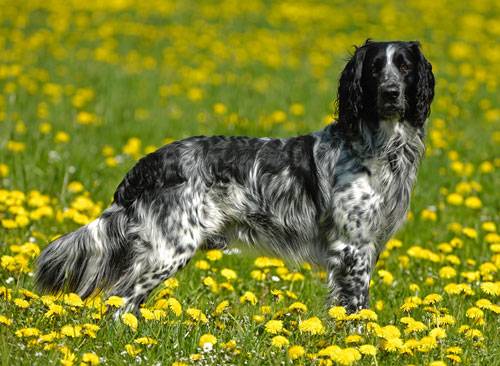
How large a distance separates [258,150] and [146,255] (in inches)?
35.1

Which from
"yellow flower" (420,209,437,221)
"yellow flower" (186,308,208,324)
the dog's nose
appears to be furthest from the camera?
"yellow flower" (420,209,437,221)

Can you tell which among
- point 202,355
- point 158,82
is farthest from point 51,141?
point 202,355

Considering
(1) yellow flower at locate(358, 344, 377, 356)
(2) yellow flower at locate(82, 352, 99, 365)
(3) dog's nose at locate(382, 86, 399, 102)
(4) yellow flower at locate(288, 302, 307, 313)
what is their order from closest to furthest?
(2) yellow flower at locate(82, 352, 99, 365) < (1) yellow flower at locate(358, 344, 377, 356) < (4) yellow flower at locate(288, 302, 307, 313) < (3) dog's nose at locate(382, 86, 399, 102)

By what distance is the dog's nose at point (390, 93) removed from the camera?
4652mm

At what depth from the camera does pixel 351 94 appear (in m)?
4.79

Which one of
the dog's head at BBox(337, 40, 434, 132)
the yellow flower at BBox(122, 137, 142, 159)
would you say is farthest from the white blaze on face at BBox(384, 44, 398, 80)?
the yellow flower at BBox(122, 137, 142, 159)

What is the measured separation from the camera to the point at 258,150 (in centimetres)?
499

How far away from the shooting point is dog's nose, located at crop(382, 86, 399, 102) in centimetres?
465

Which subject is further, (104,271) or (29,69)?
(29,69)

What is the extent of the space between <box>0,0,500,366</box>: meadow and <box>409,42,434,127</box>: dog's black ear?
2.68 ft

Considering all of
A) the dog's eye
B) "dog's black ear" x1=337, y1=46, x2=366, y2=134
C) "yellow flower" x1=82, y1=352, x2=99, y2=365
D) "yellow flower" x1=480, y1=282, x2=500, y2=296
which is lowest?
"yellow flower" x1=480, y1=282, x2=500, y2=296

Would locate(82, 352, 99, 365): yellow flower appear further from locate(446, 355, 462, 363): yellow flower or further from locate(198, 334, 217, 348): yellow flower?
locate(446, 355, 462, 363): yellow flower

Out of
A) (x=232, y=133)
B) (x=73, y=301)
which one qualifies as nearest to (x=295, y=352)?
(x=73, y=301)

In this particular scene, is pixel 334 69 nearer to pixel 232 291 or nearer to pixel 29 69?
pixel 29 69
